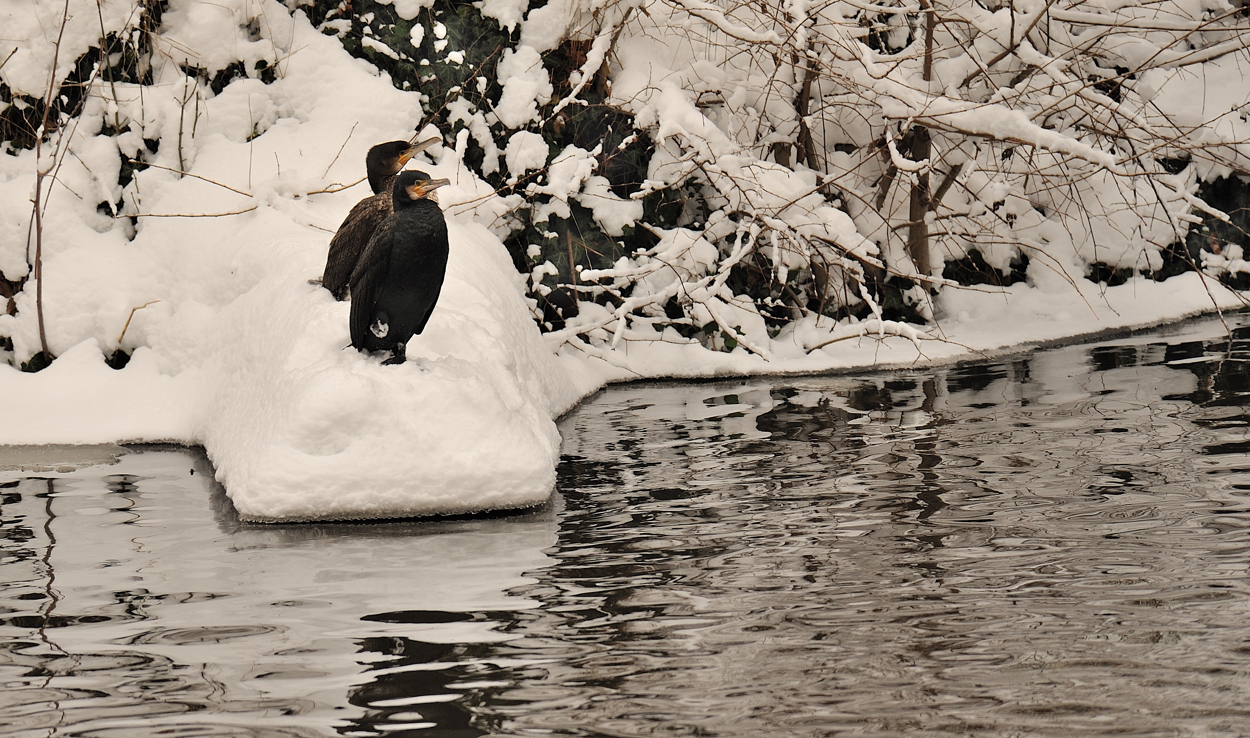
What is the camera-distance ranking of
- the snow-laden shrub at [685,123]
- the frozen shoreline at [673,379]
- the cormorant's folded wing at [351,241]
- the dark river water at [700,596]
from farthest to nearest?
the snow-laden shrub at [685,123], the frozen shoreline at [673,379], the cormorant's folded wing at [351,241], the dark river water at [700,596]

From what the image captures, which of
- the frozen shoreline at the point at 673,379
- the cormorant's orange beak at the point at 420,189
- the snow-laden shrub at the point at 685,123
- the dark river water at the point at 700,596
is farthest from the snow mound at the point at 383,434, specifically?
the snow-laden shrub at the point at 685,123

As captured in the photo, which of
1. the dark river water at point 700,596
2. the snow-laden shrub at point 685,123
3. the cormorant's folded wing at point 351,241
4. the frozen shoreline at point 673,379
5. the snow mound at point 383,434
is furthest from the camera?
the snow-laden shrub at point 685,123

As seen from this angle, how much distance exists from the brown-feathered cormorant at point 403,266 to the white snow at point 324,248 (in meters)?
0.35

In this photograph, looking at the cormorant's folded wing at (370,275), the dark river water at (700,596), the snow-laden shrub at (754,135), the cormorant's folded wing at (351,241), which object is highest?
the snow-laden shrub at (754,135)

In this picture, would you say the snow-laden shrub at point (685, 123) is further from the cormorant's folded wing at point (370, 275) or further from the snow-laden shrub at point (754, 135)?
the cormorant's folded wing at point (370, 275)

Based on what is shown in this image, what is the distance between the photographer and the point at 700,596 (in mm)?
4242

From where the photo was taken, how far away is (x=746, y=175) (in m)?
9.77

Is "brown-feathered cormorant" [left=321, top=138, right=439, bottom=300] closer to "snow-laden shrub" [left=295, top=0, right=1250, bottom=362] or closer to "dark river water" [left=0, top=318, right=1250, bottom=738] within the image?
"dark river water" [left=0, top=318, right=1250, bottom=738]

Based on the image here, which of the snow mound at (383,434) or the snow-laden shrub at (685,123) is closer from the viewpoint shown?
the snow mound at (383,434)

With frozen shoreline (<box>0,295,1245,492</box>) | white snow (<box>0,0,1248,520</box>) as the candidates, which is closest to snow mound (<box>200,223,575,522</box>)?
white snow (<box>0,0,1248,520</box>)

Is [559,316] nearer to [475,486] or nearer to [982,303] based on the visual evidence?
[982,303]

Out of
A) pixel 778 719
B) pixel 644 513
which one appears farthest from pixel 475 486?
pixel 778 719

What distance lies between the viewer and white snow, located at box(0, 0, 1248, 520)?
23.4 ft

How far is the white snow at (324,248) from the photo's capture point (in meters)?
7.13
